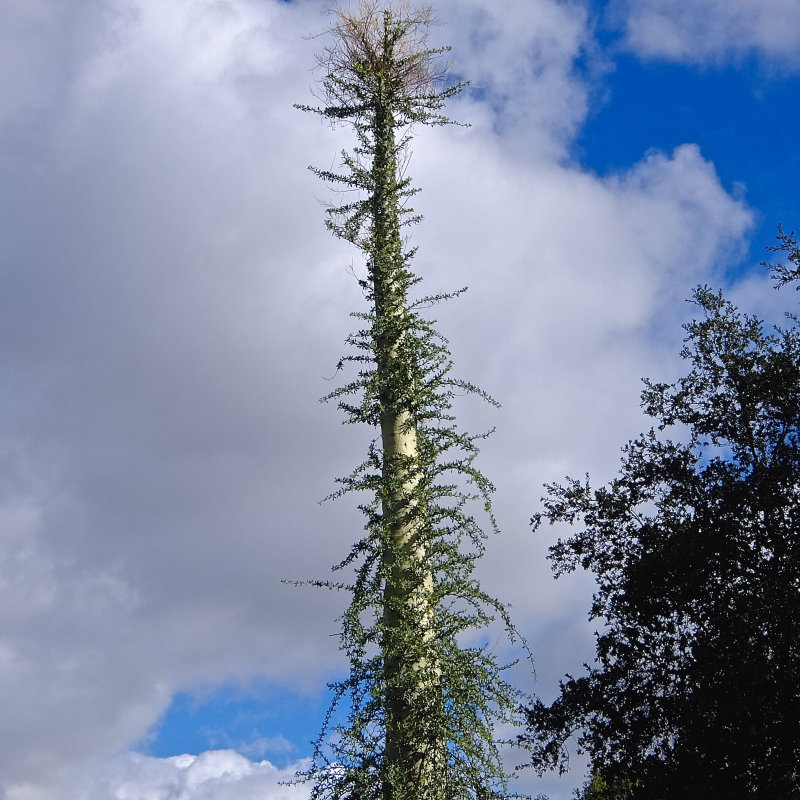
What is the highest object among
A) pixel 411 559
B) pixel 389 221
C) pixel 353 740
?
pixel 389 221

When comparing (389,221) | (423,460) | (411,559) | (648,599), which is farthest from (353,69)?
(648,599)

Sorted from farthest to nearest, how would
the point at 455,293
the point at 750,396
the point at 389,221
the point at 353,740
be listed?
the point at 750,396 → the point at 389,221 → the point at 455,293 → the point at 353,740

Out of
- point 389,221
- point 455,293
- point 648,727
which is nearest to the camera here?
point 455,293

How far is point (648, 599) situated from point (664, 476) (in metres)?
2.18

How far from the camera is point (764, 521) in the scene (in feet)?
49.4

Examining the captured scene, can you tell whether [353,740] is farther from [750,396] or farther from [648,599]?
[750,396]

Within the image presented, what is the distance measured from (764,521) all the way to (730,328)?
3741 millimetres

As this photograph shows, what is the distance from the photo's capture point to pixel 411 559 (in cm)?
1132

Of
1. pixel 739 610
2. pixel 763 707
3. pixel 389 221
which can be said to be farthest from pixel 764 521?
pixel 389 221

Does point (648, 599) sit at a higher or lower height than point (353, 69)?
lower

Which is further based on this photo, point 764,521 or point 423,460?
point 764,521

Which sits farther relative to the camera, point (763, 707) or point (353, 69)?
point (353, 69)

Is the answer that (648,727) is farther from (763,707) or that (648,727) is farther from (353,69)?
(353,69)

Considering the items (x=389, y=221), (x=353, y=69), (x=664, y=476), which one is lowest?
(x=664, y=476)
